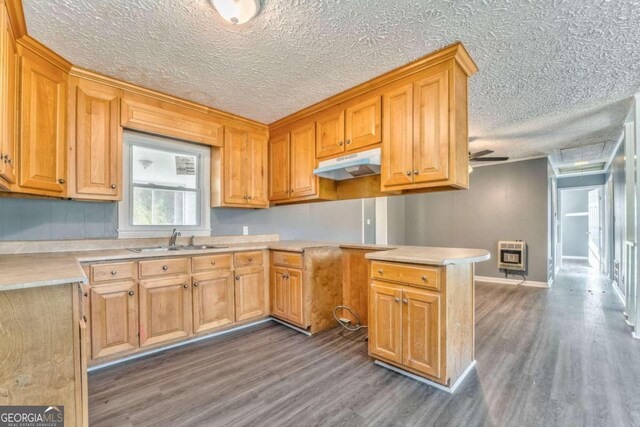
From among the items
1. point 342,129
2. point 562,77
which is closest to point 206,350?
point 342,129

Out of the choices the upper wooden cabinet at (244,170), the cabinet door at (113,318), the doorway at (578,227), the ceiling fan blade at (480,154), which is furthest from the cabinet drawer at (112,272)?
the doorway at (578,227)

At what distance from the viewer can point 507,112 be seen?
315 cm

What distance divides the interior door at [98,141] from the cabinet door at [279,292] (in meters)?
1.65

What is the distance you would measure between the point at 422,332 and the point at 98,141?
9.86 feet

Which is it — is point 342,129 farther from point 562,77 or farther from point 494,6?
point 562,77

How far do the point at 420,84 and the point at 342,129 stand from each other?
2.81ft

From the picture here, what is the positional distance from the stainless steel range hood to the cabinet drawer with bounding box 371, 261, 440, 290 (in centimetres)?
92

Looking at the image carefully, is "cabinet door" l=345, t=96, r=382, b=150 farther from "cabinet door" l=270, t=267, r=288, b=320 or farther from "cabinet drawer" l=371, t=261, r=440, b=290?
"cabinet door" l=270, t=267, r=288, b=320

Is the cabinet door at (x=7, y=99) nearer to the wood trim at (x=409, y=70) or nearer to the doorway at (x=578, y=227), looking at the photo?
the wood trim at (x=409, y=70)

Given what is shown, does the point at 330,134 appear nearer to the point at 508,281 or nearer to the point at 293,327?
the point at 293,327

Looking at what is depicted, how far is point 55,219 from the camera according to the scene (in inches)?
94.3

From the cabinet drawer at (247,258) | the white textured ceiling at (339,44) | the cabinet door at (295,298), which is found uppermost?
the white textured ceiling at (339,44)

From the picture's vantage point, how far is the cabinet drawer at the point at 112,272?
2.12 m

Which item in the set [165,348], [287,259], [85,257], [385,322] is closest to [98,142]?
[85,257]
